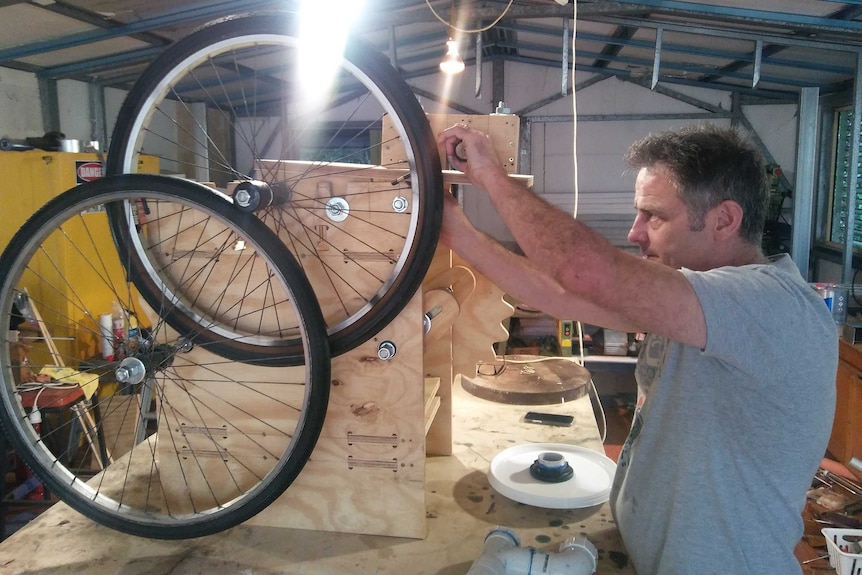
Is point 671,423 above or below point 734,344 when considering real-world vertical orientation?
below

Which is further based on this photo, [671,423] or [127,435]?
[127,435]

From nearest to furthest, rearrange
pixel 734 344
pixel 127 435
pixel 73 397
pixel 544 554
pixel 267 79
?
1. pixel 734 344
2. pixel 544 554
3. pixel 73 397
4. pixel 127 435
5. pixel 267 79

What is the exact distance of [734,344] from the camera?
1.05 metres

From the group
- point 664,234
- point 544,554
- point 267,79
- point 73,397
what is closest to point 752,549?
point 544,554

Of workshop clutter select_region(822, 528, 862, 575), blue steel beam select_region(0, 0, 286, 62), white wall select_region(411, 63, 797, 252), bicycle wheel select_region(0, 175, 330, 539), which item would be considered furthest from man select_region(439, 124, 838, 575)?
white wall select_region(411, 63, 797, 252)

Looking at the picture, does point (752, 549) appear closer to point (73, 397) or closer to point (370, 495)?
point (370, 495)

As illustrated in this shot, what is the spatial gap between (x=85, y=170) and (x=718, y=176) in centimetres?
375

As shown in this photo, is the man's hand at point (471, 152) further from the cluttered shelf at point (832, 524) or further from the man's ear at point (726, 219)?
the cluttered shelf at point (832, 524)

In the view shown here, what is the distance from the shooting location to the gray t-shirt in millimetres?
1062

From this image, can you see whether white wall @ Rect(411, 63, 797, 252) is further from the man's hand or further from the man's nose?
the man's hand

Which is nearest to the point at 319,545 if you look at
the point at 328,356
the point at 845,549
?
the point at 328,356

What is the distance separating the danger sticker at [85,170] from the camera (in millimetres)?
3807

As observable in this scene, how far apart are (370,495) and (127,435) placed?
117 inches

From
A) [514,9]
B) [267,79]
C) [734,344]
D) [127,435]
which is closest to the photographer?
[734,344]
